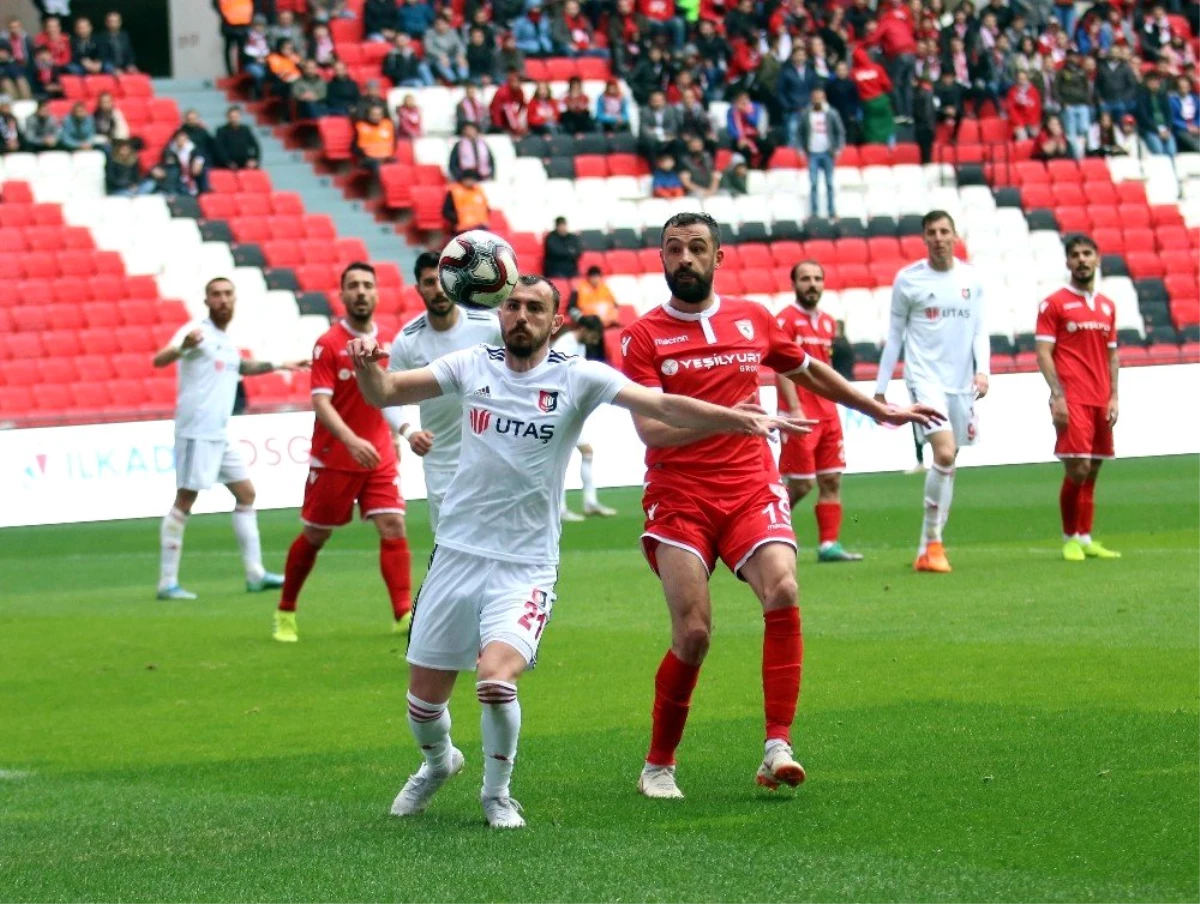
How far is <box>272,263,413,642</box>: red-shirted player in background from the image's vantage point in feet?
41.1

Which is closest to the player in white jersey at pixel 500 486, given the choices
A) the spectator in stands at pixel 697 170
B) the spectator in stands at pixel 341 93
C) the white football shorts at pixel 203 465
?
the white football shorts at pixel 203 465

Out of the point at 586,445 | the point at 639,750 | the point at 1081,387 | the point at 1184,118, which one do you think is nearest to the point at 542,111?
the point at 586,445

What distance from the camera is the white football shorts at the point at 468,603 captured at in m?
7.07

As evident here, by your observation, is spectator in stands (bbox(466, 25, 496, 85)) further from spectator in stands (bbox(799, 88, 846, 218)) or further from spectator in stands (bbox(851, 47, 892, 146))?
spectator in stands (bbox(851, 47, 892, 146))

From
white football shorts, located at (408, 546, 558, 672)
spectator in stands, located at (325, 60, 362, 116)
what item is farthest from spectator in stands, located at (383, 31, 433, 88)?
white football shorts, located at (408, 546, 558, 672)

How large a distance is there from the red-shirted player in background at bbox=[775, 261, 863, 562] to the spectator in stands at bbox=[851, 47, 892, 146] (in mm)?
18299

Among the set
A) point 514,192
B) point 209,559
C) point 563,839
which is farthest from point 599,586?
point 514,192

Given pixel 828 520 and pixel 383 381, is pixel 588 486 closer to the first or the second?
pixel 828 520

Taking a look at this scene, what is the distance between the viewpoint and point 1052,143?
115 ft

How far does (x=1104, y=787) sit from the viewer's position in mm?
7055

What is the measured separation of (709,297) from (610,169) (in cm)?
2416

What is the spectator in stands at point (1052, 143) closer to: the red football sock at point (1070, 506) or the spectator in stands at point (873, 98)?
the spectator in stands at point (873, 98)

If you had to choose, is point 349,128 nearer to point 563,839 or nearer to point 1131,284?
point 1131,284

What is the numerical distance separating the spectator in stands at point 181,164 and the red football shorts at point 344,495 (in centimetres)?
1666
